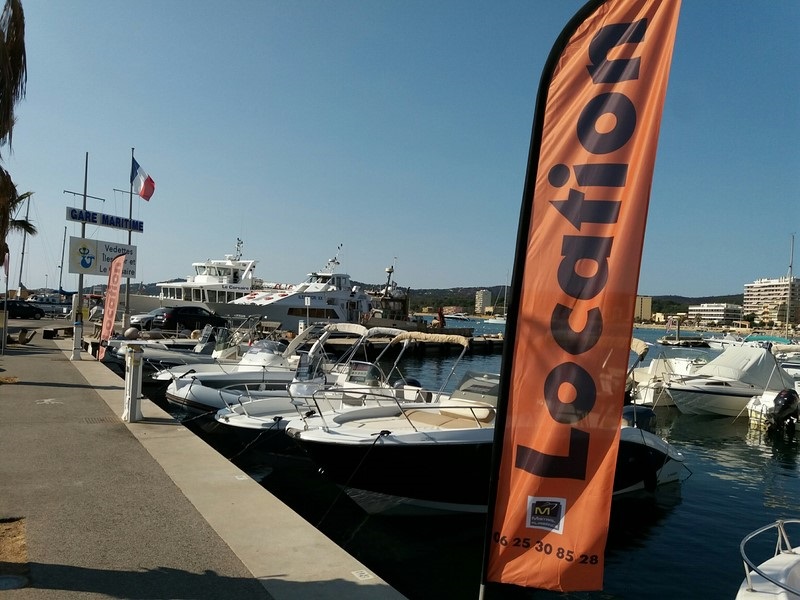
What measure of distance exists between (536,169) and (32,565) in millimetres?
4651

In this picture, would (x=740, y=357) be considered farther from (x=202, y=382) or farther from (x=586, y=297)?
(x=586, y=297)

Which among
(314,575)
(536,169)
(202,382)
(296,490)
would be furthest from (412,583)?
(202,382)

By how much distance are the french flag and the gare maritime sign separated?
5.74ft

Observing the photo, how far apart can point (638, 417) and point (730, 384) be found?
14.8 m

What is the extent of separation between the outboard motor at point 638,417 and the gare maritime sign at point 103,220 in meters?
28.8

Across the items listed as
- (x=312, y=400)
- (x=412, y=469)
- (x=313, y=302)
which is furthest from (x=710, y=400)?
(x=313, y=302)

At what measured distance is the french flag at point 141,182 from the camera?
3314 cm

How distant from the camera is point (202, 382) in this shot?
1603 cm

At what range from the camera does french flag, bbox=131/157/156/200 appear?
3314 cm

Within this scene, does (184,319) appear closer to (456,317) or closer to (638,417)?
(638,417)

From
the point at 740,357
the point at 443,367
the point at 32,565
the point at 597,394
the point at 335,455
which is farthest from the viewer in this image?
the point at 443,367

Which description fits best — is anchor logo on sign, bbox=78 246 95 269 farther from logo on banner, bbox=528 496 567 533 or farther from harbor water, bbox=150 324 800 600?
logo on banner, bbox=528 496 567 533

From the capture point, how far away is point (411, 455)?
28.8 feet

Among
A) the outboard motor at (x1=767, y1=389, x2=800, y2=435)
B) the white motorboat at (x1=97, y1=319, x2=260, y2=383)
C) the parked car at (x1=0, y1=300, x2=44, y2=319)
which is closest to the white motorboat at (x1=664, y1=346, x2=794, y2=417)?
the outboard motor at (x1=767, y1=389, x2=800, y2=435)
